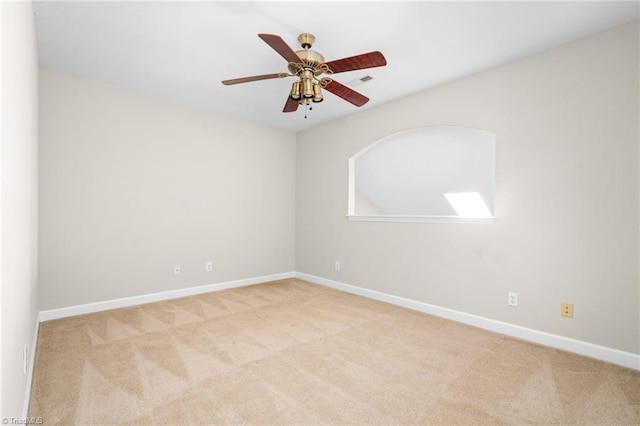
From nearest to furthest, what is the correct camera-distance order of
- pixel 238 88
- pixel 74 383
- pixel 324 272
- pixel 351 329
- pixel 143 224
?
1. pixel 74 383
2. pixel 351 329
3. pixel 238 88
4. pixel 143 224
5. pixel 324 272

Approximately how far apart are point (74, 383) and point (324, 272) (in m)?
3.15

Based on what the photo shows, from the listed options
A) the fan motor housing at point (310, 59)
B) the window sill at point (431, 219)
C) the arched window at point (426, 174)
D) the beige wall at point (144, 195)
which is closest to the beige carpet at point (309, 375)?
the beige wall at point (144, 195)

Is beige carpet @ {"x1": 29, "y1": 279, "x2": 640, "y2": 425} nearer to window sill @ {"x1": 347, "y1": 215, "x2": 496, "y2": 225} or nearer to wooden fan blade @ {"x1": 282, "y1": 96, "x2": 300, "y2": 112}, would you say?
window sill @ {"x1": 347, "y1": 215, "x2": 496, "y2": 225}

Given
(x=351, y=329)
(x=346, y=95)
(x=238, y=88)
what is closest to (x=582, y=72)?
(x=346, y=95)

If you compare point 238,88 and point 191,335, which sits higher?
point 238,88

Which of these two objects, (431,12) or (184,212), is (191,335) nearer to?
(184,212)

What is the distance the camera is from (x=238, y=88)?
133 inches

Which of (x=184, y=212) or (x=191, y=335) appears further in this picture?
(x=184, y=212)

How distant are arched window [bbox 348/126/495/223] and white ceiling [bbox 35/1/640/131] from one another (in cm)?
125

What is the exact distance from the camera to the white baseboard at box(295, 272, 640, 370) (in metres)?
2.20

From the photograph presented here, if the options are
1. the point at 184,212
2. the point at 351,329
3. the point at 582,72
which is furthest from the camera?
the point at 184,212

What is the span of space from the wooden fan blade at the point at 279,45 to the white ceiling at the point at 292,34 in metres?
0.40

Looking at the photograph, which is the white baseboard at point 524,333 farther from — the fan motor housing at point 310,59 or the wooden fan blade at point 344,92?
the fan motor housing at point 310,59

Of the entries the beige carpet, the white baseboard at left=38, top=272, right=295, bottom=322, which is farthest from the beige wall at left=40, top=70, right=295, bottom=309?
the beige carpet
